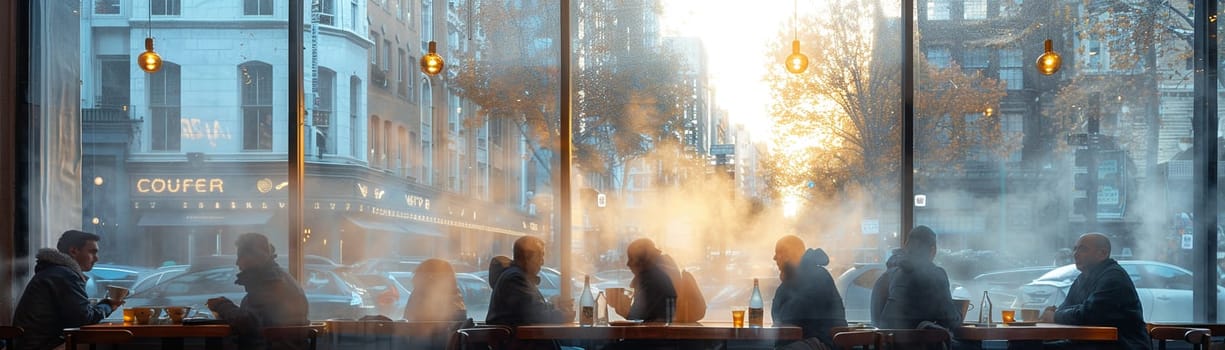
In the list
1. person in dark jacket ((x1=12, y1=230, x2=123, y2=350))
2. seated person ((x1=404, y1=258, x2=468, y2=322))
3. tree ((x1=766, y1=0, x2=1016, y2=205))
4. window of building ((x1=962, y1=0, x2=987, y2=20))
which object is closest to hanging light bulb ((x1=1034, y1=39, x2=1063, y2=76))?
tree ((x1=766, y1=0, x2=1016, y2=205))

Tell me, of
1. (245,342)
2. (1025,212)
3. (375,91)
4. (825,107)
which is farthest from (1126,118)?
(245,342)

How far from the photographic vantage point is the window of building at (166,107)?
7215 mm

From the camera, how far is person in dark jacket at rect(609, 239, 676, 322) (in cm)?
616

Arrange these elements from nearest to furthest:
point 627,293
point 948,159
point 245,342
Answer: point 245,342 → point 627,293 → point 948,159

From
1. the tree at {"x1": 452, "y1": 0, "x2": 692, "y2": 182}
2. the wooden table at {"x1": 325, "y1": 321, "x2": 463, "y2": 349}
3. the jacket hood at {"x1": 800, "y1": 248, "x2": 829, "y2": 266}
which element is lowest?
the wooden table at {"x1": 325, "y1": 321, "x2": 463, "y2": 349}

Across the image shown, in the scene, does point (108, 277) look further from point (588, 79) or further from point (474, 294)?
point (588, 79)

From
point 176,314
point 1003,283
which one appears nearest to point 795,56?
point 1003,283

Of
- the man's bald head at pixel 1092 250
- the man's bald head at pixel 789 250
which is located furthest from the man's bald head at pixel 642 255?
the man's bald head at pixel 1092 250

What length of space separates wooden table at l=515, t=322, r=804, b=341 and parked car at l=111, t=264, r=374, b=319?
176cm

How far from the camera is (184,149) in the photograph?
7.25 metres

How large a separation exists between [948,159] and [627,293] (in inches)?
84.7

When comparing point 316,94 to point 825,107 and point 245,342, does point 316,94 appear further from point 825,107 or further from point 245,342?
point 825,107

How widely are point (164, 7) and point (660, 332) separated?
3.80 meters

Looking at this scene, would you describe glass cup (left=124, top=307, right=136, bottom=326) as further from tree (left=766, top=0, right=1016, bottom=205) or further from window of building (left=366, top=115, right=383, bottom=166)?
tree (left=766, top=0, right=1016, bottom=205)
